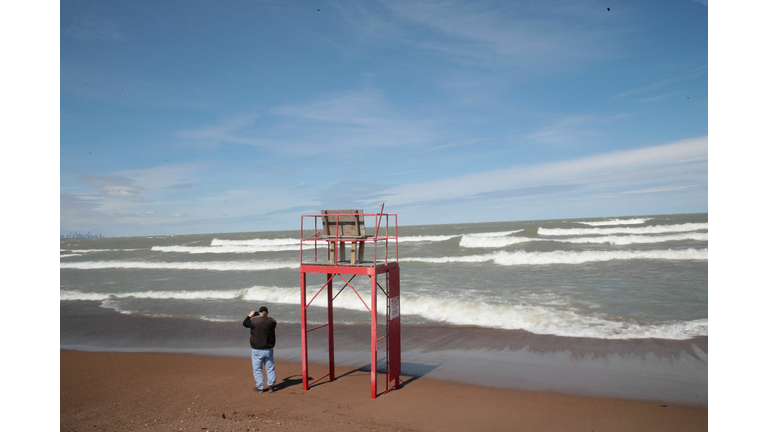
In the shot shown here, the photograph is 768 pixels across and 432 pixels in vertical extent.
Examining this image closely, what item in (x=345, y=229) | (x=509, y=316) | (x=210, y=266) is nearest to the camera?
(x=345, y=229)

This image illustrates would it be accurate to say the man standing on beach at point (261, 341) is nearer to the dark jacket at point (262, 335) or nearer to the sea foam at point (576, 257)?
the dark jacket at point (262, 335)

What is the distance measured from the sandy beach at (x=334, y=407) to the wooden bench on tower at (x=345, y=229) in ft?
8.77

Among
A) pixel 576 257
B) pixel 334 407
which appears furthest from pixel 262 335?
pixel 576 257

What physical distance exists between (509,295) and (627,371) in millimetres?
8062

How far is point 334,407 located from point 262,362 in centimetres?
174

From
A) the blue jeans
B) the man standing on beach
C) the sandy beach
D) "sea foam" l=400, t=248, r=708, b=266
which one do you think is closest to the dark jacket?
the man standing on beach

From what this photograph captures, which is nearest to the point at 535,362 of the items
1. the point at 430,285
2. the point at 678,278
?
the point at 430,285

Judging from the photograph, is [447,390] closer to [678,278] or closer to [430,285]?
[430,285]

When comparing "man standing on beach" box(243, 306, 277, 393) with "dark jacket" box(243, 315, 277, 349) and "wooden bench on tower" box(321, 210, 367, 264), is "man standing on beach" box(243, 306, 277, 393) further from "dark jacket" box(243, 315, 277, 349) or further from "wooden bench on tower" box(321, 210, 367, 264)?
"wooden bench on tower" box(321, 210, 367, 264)

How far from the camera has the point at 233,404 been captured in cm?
815

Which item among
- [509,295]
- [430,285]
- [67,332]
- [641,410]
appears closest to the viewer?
[641,410]

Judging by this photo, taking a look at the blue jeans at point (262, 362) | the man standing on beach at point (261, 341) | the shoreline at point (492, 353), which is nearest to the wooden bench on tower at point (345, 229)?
the man standing on beach at point (261, 341)

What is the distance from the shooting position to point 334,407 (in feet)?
25.8

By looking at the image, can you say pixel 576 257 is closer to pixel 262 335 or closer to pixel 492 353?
pixel 492 353
